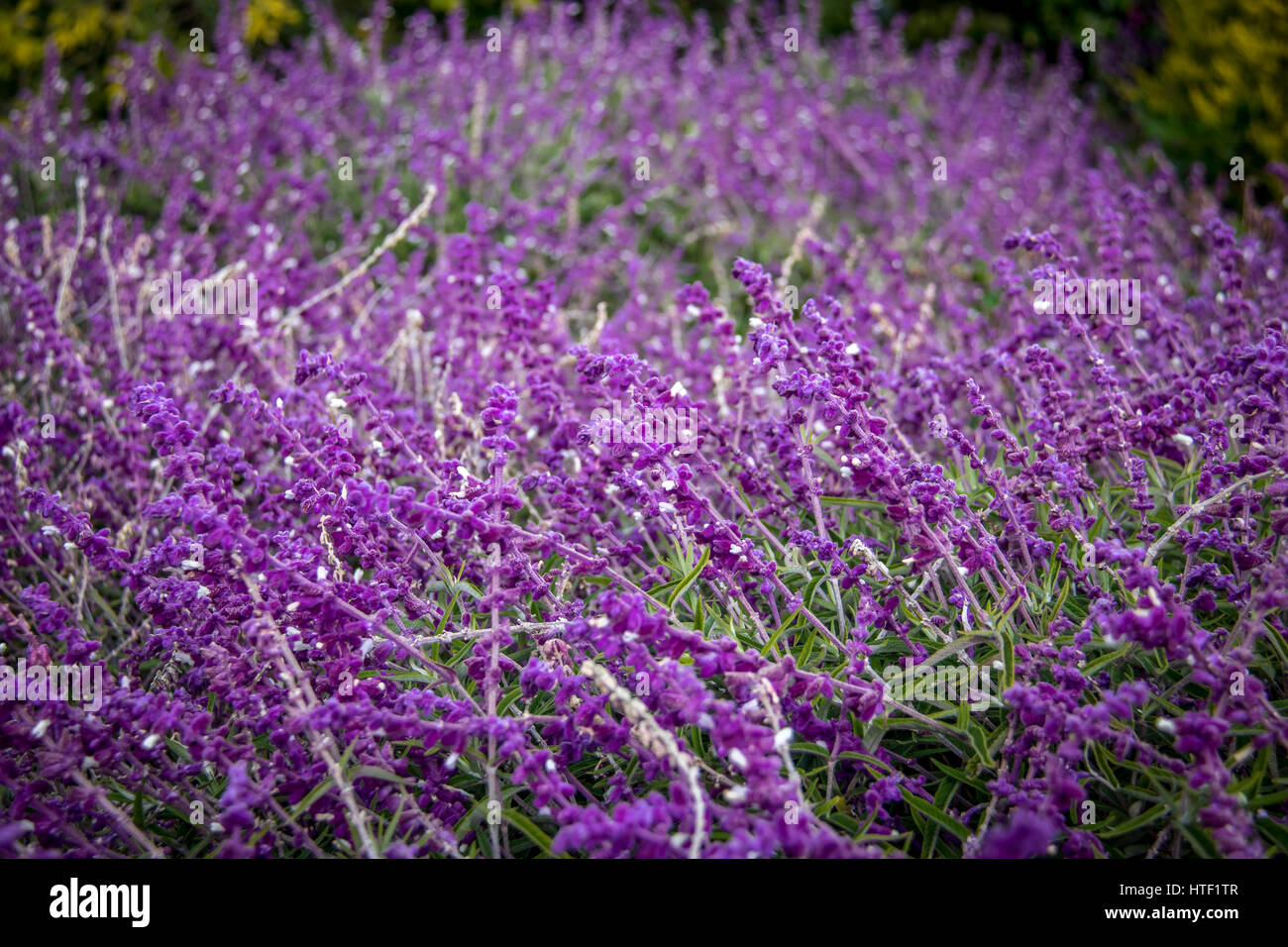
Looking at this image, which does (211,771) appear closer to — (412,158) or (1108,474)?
(1108,474)

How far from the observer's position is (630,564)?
110 inches

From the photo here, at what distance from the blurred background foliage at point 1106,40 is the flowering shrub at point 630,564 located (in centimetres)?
239

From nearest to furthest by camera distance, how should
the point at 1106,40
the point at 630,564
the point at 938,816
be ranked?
the point at 938,816
the point at 630,564
the point at 1106,40

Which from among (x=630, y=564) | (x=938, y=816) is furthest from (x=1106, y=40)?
(x=938, y=816)

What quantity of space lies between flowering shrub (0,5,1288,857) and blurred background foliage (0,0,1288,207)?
7.84 ft

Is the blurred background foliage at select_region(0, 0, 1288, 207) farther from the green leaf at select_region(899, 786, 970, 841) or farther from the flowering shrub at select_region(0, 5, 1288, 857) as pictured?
the green leaf at select_region(899, 786, 970, 841)

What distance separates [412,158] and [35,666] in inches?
164

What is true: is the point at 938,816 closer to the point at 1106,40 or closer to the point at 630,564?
the point at 630,564

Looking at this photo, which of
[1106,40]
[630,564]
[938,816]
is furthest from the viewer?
[1106,40]

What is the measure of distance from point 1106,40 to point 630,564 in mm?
8074

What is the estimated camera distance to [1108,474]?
3.01 meters

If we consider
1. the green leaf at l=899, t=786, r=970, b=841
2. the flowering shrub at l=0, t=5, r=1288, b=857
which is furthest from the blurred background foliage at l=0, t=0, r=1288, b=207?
the green leaf at l=899, t=786, r=970, b=841

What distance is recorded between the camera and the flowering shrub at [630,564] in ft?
5.99

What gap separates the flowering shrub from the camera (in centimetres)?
183
